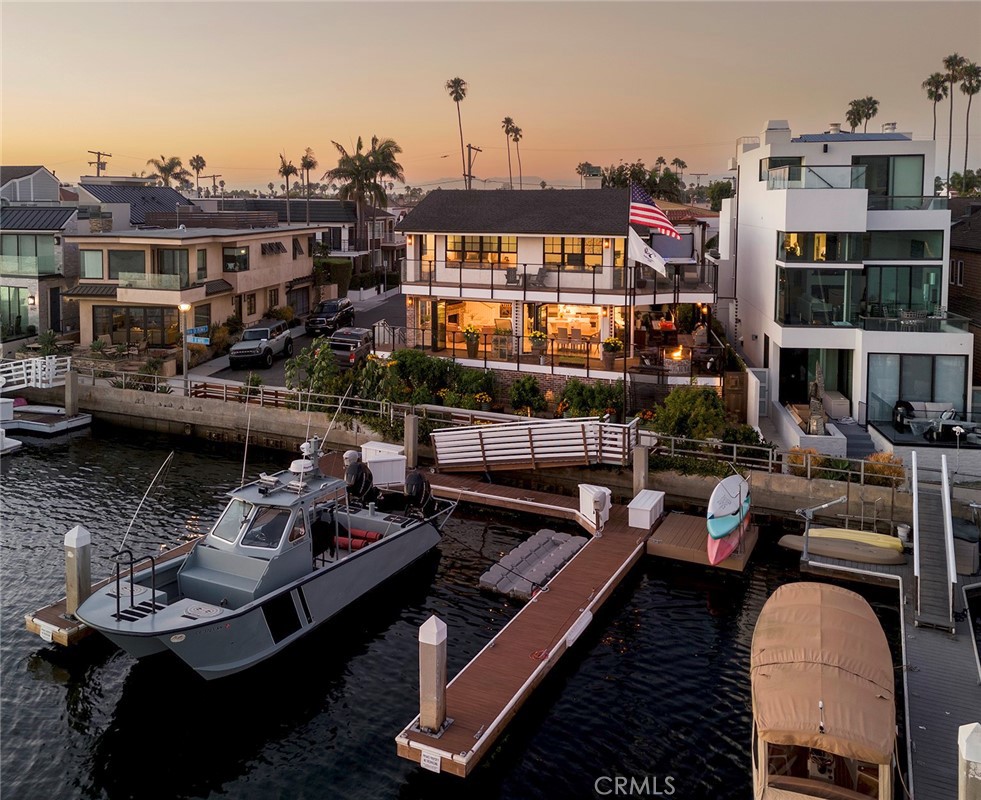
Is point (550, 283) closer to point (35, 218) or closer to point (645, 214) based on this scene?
point (645, 214)

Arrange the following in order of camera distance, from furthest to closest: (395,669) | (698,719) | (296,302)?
(296,302)
(395,669)
(698,719)

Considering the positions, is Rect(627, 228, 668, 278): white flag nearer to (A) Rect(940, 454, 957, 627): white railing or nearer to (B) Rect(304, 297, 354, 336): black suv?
(A) Rect(940, 454, 957, 627): white railing

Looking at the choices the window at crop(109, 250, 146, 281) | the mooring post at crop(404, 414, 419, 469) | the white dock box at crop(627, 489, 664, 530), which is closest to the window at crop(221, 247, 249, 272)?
the window at crop(109, 250, 146, 281)

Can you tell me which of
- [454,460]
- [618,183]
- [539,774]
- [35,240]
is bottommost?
[539,774]

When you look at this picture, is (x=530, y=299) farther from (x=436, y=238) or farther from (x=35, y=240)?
(x=35, y=240)

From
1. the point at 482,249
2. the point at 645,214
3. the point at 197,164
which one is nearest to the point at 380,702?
the point at 645,214

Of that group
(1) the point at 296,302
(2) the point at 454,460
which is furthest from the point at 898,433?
(1) the point at 296,302

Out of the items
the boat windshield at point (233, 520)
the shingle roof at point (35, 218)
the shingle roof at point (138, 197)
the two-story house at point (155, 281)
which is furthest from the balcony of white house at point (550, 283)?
the shingle roof at point (138, 197)
